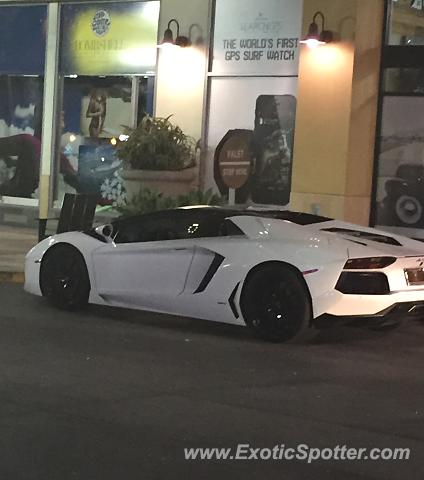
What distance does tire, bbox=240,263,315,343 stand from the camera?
9.59 metres

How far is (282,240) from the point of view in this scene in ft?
32.5

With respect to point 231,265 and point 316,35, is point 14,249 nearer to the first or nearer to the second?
point 316,35

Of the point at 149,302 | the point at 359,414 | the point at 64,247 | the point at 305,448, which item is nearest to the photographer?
the point at 305,448

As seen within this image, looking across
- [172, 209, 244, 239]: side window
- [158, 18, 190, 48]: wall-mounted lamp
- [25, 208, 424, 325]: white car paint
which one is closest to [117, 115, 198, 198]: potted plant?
[158, 18, 190, 48]: wall-mounted lamp

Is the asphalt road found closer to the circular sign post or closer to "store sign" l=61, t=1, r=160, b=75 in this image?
the circular sign post

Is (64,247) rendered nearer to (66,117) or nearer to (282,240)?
(282,240)

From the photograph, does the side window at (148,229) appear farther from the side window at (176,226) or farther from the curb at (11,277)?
the curb at (11,277)

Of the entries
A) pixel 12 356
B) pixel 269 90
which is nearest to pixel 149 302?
pixel 12 356

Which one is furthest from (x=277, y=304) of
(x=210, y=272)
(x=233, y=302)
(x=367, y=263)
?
(x=367, y=263)

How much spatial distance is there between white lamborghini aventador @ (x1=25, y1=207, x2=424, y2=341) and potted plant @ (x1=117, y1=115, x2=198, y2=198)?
16.3 ft

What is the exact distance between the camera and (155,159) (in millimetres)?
16641

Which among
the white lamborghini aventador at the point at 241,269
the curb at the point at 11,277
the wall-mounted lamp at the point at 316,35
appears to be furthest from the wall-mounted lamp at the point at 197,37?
the white lamborghini aventador at the point at 241,269

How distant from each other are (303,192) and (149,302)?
19.6 ft

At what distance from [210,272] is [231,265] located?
0.28 m
